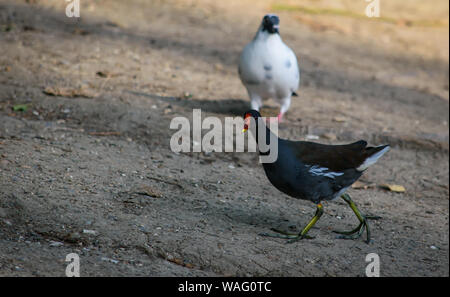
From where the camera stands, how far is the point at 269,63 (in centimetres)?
601

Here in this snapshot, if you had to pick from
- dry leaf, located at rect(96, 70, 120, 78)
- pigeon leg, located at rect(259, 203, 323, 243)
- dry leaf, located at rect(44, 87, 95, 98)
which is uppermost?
dry leaf, located at rect(96, 70, 120, 78)

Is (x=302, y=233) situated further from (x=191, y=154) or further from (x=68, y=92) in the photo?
(x=68, y=92)

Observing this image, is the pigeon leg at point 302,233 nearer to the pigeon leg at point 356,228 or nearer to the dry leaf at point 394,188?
the pigeon leg at point 356,228

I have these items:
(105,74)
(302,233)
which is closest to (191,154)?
(302,233)

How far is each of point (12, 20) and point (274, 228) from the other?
18.7 feet

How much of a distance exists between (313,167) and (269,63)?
2.23 metres

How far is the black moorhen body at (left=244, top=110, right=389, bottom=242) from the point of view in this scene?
3.99 meters

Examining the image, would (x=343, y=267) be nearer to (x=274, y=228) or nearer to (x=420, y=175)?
(x=274, y=228)

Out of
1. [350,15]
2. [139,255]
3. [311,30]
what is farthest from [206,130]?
[350,15]

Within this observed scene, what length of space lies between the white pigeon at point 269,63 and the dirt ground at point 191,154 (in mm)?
582

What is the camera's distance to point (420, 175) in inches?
237

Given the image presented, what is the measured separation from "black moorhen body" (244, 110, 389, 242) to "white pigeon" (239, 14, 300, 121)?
1967mm

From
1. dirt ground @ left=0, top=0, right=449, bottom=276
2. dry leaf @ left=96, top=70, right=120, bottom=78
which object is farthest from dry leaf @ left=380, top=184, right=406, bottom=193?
dry leaf @ left=96, top=70, right=120, bottom=78

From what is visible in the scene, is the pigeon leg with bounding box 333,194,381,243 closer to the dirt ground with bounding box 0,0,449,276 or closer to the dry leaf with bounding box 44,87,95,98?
the dirt ground with bounding box 0,0,449,276
